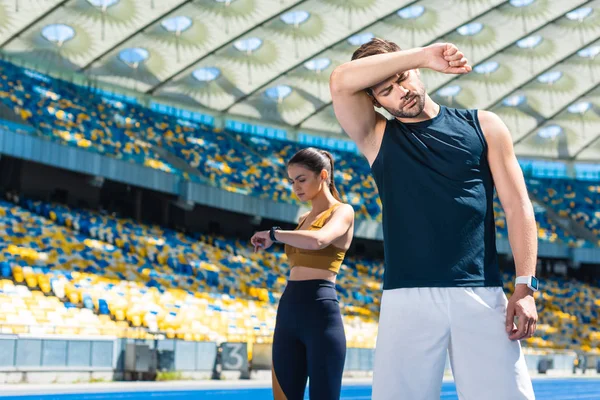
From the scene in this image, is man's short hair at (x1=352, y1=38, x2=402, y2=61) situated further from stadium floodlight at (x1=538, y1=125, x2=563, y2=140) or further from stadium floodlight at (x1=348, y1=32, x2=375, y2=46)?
stadium floodlight at (x1=538, y1=125, x2=563, y2=140)

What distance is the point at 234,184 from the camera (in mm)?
33312

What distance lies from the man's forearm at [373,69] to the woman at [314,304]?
1.07m

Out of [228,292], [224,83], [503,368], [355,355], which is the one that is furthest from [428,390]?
[224,83]

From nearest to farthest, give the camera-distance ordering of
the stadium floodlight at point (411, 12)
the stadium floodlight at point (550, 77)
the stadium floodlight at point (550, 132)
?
1. the stadium floodlight at point (411, 12)
2. the stadium floodlight at point (550, 77)
3. the stadium floodlight at point (550, 132)

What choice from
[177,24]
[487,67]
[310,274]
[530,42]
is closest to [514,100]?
[487,67]

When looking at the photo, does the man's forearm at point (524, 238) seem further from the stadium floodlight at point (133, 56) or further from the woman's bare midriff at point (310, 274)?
the stadium floodlight at point (133, 56)

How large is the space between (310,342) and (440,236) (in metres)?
1.36

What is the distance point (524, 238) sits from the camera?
256 cm

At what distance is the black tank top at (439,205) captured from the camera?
2547 mm

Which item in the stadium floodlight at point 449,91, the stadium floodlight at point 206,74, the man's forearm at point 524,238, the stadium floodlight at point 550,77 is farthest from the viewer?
the stadium floodlight at point 449,91

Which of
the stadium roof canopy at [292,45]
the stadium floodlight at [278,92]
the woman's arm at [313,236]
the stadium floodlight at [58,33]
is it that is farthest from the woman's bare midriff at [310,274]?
the stadium floodlight at [278,92]

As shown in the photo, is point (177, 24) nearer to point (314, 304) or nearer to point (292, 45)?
point (292, 45)

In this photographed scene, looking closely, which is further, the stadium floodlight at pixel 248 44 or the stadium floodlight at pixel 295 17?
the stadium floodlight at pixel 248 44

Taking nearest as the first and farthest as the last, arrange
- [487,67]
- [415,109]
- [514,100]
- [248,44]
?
[415,109] → [248,44] → [487,67] → [514,100]
